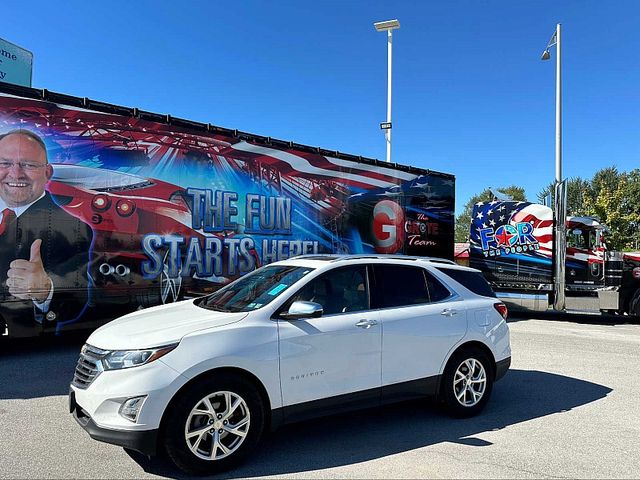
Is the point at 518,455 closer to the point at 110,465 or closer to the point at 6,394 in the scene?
the point at 110,465

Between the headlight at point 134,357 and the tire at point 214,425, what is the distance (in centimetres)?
35

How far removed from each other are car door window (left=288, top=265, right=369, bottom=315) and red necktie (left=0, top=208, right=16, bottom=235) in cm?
468

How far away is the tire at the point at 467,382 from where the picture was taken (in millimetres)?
5047

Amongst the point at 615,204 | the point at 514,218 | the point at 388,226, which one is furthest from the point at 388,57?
the point at 615,204

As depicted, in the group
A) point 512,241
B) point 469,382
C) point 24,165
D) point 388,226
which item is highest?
point 24,165

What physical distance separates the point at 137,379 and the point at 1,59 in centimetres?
1418

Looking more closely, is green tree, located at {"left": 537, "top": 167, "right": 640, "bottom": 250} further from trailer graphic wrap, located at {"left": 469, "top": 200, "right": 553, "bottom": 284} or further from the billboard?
the billboard

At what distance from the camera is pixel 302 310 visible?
4082mm

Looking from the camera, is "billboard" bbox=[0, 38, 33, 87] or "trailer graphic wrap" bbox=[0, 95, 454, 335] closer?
"trailer graphic wrap" bbox=[0, 95, 454, 335]

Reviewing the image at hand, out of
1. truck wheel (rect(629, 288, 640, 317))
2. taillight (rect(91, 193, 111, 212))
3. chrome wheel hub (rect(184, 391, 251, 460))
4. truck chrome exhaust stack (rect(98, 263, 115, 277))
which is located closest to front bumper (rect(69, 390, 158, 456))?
chrome wheel hub (rect(184, 391, 251, 460))

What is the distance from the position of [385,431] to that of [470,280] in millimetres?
1948

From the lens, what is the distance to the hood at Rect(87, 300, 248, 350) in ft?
12.2

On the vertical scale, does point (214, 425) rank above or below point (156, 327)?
below

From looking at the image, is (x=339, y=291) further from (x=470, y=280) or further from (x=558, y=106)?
(x=558, y=106)
